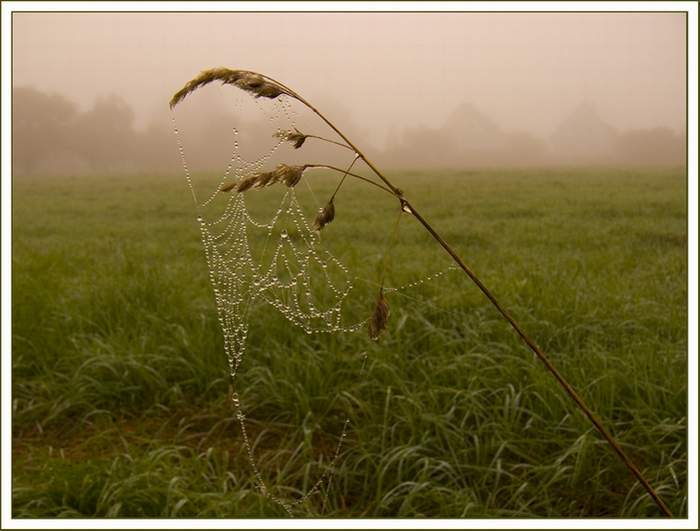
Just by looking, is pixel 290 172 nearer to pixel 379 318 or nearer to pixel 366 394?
pixel 379 318

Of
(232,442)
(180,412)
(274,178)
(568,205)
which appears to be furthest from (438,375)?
(568,205)

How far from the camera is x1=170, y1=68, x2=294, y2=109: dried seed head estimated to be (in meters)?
0.77

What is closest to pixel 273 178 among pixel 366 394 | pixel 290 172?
pixel 290 172

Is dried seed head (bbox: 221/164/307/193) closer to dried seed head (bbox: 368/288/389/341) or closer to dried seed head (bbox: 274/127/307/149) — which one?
dried seed head (bbox: 274/127/307/149)

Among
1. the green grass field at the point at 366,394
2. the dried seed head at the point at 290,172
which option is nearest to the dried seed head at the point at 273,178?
the dried seed head at the point at 290,172

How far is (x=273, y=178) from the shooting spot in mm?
773

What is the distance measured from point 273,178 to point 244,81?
0.11 meters

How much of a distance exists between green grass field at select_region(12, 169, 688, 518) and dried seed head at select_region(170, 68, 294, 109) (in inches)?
39.1

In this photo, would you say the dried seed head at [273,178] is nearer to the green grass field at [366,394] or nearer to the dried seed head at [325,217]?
the dried seed head at [325,217]

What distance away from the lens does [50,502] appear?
2629 mm

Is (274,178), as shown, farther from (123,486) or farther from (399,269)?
(399,269)

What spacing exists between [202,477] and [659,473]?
173cm

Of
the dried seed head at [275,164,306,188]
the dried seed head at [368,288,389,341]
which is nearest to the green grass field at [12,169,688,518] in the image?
the dried seed head at [368,288,389,341]

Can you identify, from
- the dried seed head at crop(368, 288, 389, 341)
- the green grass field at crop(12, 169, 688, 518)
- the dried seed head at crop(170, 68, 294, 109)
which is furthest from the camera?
the green grass field at crop(12, 169, 688, 518)
